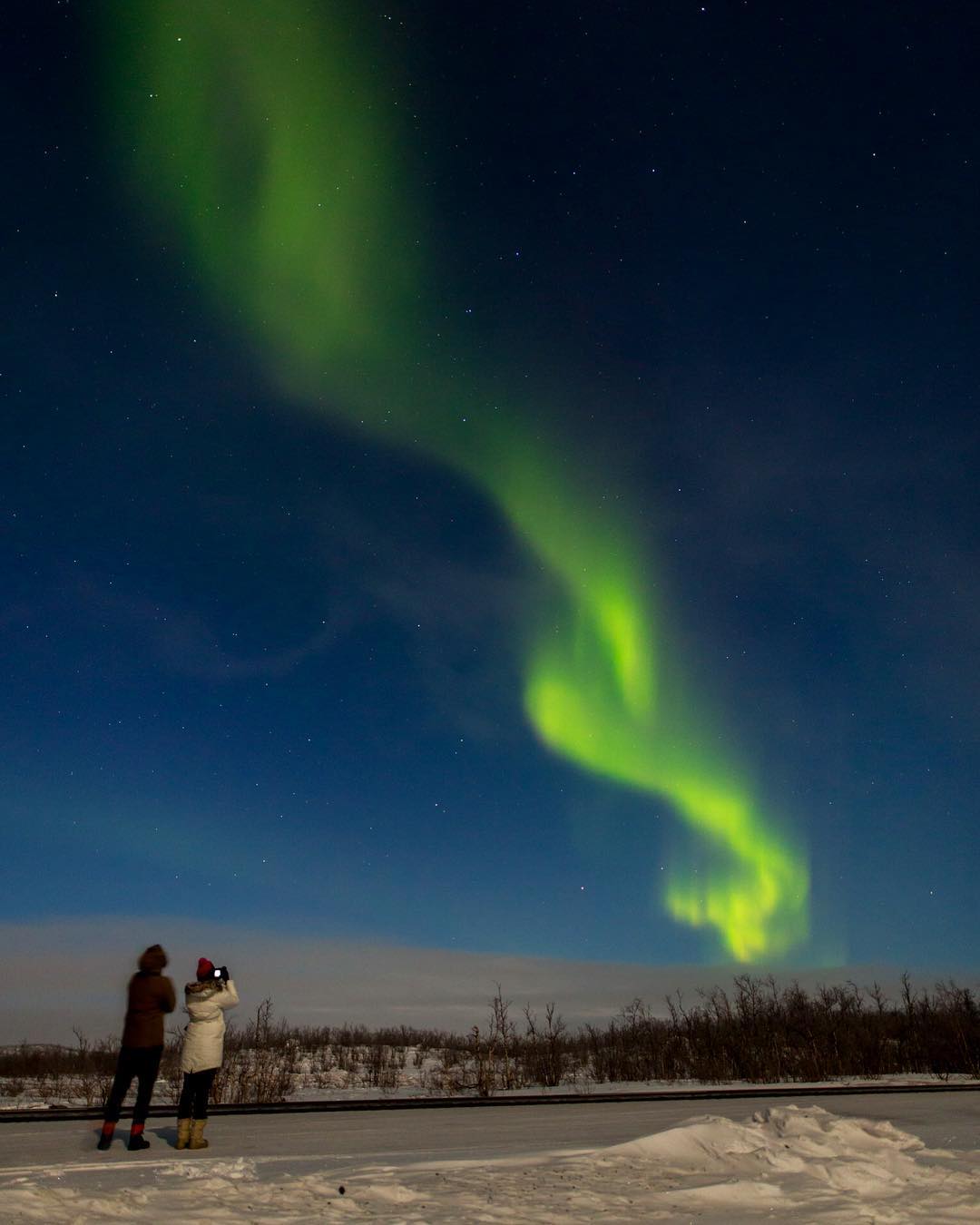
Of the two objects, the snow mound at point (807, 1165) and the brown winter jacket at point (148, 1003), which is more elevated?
the brown winter jacket at point (148, 1003)

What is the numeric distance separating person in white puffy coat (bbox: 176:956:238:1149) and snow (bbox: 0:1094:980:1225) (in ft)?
1.00

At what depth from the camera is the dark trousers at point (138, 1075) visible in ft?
32.6

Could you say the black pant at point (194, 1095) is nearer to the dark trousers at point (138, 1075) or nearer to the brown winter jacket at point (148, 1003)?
the dark trousers at point (138, 1075)

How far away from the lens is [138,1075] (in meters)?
10.2

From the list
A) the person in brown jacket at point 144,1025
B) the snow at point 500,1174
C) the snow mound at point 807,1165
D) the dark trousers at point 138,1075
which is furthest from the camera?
the person in brown jacket at point 144,1025

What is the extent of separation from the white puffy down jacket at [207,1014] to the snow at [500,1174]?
3.13 feet

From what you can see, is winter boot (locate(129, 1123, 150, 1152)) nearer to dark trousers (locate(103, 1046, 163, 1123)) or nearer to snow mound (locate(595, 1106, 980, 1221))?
dark trousers (locate(103, 1046, 163, 1123))

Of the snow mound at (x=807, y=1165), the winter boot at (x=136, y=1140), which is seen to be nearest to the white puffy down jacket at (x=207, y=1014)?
the winter boot at (x=136, y=1140)

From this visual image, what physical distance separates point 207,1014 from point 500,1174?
352 cm

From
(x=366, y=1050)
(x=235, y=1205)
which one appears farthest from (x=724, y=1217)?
(x=366, y=1050)

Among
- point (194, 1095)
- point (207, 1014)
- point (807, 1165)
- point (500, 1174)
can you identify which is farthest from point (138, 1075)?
point (807, 1165)

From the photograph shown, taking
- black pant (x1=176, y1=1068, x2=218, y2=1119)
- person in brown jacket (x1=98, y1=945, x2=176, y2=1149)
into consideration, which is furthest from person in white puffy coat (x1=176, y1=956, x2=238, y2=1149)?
person in brown jacket (x1=98, y1=945, x2=176, y2=1149)

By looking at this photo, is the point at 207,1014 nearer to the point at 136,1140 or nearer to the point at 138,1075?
the point at 138,1075

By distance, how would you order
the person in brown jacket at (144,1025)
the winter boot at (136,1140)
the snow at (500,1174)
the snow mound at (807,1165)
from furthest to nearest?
1. the person in brown jacket at (144,1025)
2. the winter boot at (136,1140)
3. the snow mound at (807,1165)
4. the snow at (500,1174)
